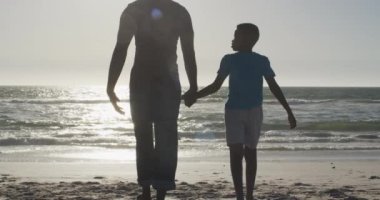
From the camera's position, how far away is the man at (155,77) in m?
4.25

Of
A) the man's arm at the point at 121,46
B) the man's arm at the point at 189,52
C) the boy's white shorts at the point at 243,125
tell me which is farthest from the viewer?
the boy's white shorts at the point at 243,125

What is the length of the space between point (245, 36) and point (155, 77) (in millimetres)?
1013

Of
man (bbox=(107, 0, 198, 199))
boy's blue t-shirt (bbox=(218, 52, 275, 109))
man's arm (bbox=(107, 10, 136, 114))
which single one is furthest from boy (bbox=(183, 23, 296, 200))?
man's arm (bbox=(107, 10, 136, 114))

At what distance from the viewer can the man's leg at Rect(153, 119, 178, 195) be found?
4.30m

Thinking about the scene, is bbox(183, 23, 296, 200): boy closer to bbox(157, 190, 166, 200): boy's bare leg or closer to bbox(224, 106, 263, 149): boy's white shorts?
bbox(224, 106, 263, 149): boy's white shorts

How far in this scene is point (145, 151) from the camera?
431 cm

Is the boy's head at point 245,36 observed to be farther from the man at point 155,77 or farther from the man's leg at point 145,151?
the man's leg at point 145,151

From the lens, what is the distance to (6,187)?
6.99 metres

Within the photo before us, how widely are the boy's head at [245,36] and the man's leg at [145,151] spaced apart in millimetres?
1127

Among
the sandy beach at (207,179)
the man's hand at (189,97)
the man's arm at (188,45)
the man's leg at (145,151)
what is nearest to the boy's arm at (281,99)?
the man's hand at (189,97)

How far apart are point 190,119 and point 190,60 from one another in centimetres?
2247

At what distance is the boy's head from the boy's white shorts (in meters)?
0.50

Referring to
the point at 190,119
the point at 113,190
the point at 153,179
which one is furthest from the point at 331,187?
the point at 190,119

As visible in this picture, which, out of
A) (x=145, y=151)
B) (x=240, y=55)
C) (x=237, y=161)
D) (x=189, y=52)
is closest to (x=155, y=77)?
(x=189, y=52)
